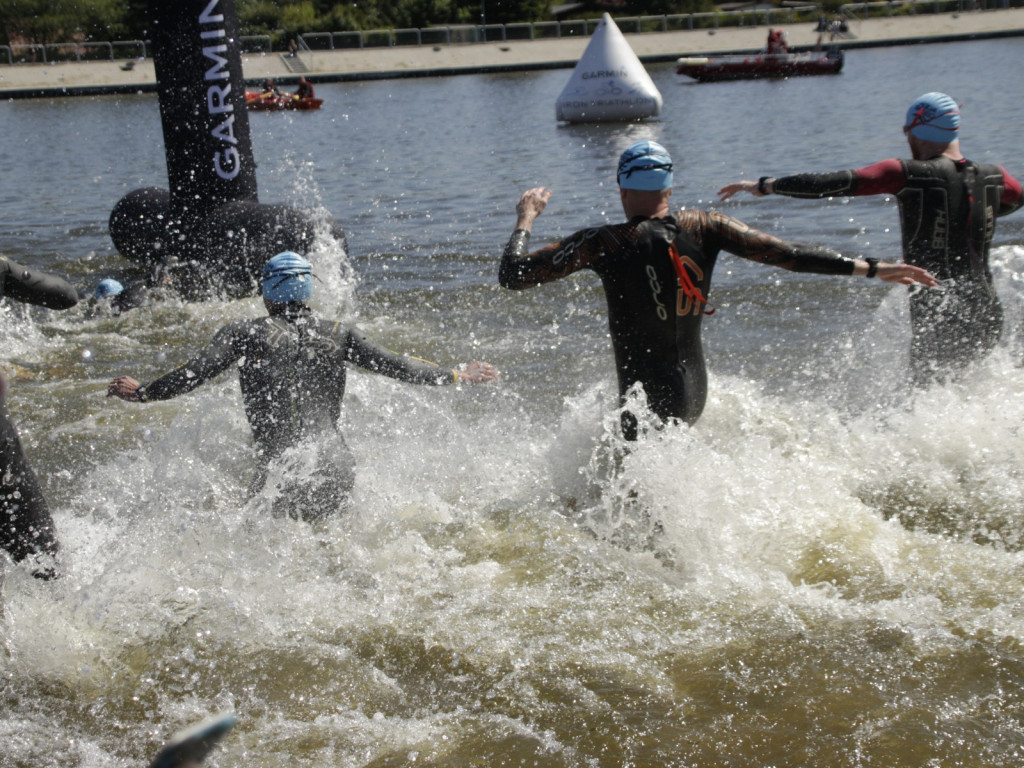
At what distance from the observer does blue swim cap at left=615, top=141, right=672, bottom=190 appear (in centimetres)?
445

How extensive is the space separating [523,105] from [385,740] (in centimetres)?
3124

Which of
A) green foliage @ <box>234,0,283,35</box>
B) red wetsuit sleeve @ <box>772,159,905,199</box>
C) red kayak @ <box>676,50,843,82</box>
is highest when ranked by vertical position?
green foliage @ <box>234,0,283,35</box>

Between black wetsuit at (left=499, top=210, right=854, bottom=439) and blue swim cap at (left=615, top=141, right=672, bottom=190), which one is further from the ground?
blue swim cap at (left=615, top=141, right=672, bottom=190)

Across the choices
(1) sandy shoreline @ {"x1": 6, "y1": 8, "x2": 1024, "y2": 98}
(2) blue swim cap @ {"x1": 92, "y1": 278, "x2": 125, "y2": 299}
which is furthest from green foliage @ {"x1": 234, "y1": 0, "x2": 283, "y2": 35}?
(2) blue swim cap @ {"x1": 92, "y1": 278, "x2": 125, "y2": 299}

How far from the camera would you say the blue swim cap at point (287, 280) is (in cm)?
494

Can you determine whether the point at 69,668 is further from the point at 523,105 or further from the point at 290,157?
the point at 523,105

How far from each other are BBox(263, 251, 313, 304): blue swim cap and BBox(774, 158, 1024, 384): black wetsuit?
2.42 metres

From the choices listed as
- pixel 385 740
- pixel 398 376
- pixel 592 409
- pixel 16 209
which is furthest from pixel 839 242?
pixel 16 209

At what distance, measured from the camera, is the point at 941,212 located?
5.45 metres

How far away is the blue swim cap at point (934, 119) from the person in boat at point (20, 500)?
439 centimetres

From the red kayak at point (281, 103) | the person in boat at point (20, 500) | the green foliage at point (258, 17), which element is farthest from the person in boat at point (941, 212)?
the green foliage at point (258, 17)

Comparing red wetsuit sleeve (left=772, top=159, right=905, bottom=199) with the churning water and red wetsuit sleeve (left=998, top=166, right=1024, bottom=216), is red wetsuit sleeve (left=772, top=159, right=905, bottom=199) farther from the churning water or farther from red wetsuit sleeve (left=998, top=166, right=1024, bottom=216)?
the churning water

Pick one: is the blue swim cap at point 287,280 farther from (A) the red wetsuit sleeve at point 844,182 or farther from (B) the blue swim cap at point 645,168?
(A) the red wetsuit sleeve at point 844,182

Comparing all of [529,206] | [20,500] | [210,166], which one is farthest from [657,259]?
[210,166]
